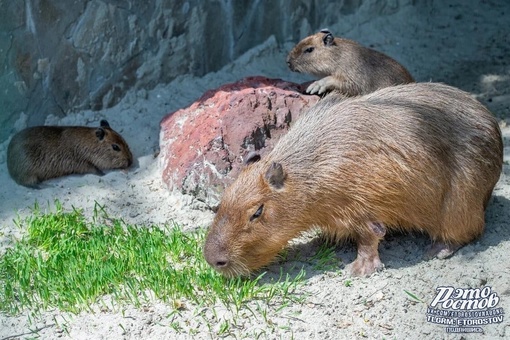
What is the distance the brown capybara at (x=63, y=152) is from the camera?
6309 millimetres

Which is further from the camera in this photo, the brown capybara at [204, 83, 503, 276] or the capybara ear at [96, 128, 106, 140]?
the capybara ear at [96, 128, 106, 140]

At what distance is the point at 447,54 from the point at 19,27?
4741 millimetres

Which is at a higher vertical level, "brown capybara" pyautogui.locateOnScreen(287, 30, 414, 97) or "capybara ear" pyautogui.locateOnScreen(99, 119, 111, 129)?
"brown capybara" pyautogui.locateOnScreen(287, 30, 414, 97)

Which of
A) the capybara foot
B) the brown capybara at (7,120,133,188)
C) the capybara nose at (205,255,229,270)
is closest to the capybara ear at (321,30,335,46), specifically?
the brown capybara at (7,120,133,188)

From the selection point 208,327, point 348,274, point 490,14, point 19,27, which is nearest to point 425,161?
point 348,274

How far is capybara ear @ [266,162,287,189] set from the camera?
4668mm

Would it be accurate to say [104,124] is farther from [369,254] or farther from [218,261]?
[369,254]

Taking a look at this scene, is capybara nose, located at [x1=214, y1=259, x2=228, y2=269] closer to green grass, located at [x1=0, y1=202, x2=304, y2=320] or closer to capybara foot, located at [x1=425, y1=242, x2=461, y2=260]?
green grass, located at [x1=0, y1=202, x2=304, y2=320]

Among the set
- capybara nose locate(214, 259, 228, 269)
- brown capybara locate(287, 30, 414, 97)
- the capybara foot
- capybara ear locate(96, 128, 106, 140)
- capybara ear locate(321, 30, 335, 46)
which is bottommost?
the capybara foot

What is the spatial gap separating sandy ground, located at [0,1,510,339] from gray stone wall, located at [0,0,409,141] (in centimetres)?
15

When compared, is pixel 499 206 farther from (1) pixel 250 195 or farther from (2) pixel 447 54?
(2) pixel 447 54

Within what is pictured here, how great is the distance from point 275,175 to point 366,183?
58cm

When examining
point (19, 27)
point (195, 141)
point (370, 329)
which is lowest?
point (370, 329)

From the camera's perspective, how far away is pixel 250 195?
4.69 meters
